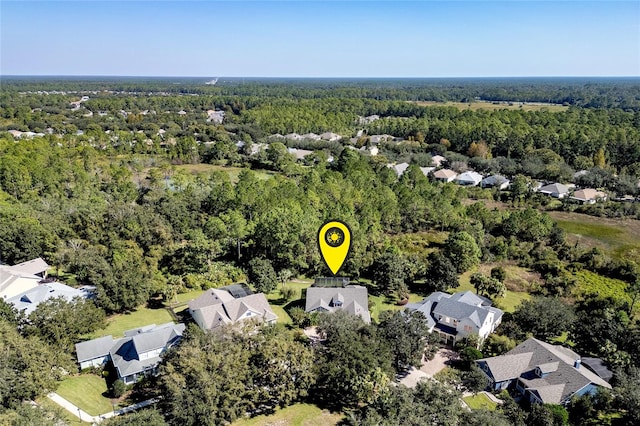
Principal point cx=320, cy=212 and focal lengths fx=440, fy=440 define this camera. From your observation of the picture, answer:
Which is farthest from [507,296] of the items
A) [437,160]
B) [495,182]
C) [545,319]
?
[437,160]

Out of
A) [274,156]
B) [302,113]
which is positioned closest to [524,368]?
[274,156]

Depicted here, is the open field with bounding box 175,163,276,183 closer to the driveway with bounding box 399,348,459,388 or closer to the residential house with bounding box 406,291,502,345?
the residential house with bounding box 406,291,502,345

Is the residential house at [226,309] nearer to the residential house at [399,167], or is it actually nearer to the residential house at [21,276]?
the residential house at [21,276]

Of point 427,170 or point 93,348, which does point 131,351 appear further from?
point 427,170

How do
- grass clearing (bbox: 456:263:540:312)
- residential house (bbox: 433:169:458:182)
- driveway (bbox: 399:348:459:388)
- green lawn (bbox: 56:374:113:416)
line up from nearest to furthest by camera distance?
green lawn (bbox: 56:374:113:416) < driveway (bbox: 399:348:459:388) < grass clearing (bbox: 456:263:540:312) < residential house (bbox: 433:169:458:182)

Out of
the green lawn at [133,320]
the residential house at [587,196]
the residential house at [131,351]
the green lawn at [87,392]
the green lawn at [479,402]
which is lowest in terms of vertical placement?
the green lawn at [479,402]

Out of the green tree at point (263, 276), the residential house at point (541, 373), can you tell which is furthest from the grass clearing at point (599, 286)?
the green tree at point (263, 276)

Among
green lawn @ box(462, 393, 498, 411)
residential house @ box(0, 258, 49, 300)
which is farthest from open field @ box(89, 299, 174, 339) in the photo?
green lawn @ box(462, 393, 498, 411)
